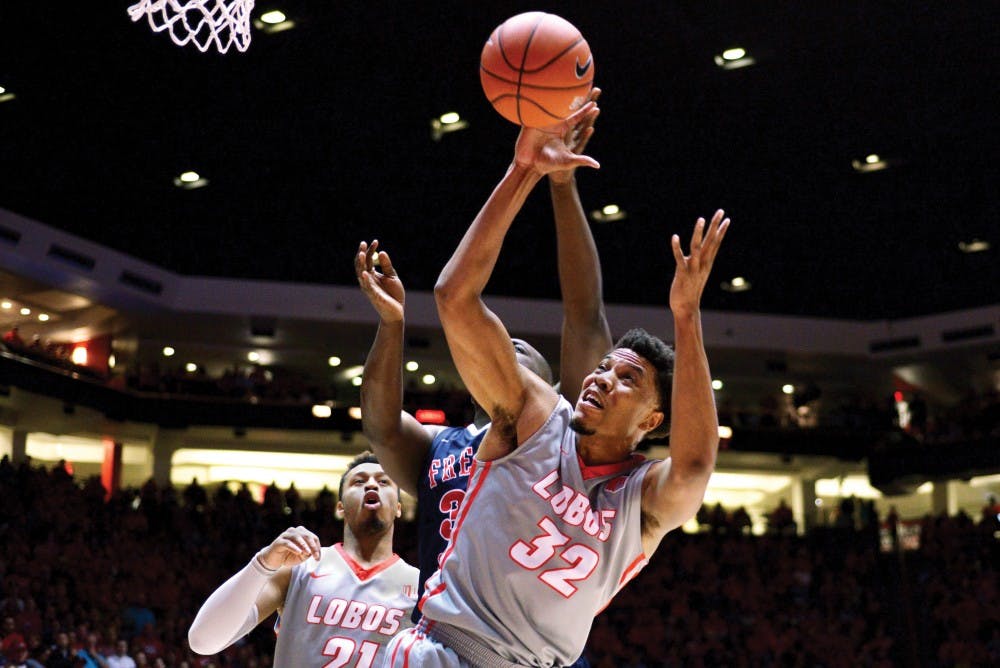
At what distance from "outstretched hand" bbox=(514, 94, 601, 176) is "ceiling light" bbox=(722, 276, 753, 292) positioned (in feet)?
56.5

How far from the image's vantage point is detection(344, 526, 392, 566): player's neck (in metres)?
5.22

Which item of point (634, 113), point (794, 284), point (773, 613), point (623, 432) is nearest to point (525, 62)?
point (623, 432)

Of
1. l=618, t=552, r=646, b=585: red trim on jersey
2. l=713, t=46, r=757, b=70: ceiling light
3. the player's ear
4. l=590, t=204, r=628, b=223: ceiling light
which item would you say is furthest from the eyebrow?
l=590, t=204, r=628, b=223: ceiling light

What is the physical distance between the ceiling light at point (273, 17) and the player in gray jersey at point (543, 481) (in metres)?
9.62

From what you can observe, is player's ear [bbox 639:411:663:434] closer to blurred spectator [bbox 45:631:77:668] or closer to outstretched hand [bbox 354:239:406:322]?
outstretched hand [bbox 354:239:406:322]

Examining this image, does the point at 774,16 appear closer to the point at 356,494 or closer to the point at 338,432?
the point at 356,494

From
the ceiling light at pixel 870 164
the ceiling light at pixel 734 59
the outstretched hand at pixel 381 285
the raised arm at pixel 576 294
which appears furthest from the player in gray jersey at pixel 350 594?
the ceiling light at pixel 870 164

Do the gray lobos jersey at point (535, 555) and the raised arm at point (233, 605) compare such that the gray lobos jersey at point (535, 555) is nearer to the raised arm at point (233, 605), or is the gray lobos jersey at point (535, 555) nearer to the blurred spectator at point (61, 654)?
the raised arm at point (233, 605)

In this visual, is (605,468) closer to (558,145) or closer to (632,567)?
(632,567)

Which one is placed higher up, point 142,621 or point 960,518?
point 960,518

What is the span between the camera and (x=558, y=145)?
11.1 feet

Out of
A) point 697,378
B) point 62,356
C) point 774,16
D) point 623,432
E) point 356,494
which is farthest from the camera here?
point 62,356

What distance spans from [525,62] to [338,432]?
18.9 metres

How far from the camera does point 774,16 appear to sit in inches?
500
